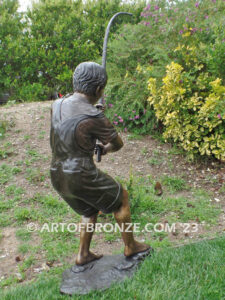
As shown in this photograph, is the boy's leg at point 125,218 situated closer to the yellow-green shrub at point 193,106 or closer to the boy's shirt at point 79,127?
the boy's shirt at point 79,127

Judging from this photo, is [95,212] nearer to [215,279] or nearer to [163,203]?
[215,279]

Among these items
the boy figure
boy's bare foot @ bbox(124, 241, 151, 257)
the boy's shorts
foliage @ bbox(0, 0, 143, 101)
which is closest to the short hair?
the boy figure

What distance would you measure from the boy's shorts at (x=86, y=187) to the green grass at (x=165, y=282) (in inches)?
27.9

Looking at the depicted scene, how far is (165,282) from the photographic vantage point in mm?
3070

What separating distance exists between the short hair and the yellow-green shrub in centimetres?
296

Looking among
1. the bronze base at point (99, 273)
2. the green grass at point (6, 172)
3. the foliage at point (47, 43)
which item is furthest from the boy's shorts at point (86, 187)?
the foliage at point (47, 43)

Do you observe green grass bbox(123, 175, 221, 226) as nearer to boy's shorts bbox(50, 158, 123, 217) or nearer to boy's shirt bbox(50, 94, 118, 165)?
boy's shorts bbox(50, 158, 123, 217)

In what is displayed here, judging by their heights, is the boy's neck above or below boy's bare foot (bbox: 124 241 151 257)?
above

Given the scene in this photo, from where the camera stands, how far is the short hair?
2.83m

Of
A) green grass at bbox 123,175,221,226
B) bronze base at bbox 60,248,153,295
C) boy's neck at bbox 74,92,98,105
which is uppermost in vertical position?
boy's neck at bbox 74,92,98,105

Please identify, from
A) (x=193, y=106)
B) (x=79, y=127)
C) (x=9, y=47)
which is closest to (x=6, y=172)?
(x=79, y=127)

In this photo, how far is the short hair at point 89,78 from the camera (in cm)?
283

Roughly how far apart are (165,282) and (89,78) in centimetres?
194

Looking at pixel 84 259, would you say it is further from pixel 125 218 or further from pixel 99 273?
pixel 125 218
